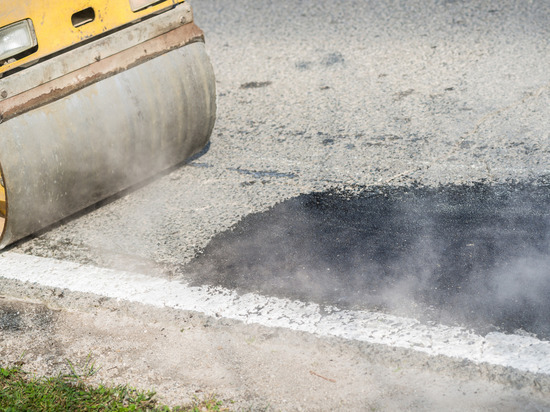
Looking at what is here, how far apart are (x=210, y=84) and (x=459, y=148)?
1.38m

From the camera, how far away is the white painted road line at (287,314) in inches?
90.1

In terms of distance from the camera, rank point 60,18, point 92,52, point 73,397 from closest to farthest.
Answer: point 73,397 < point 60,18 < point 92,52

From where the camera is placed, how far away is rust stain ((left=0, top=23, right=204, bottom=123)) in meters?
2.90

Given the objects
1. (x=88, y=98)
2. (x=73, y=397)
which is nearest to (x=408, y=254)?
(x=73, y=397)

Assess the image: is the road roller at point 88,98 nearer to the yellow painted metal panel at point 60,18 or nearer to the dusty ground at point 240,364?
the yellow painted metal panel at point 60,18

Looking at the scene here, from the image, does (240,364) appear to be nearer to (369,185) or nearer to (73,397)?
(73,397)

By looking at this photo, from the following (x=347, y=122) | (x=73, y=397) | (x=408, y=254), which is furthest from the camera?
(x=347, y=122)

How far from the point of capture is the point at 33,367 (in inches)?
96.2

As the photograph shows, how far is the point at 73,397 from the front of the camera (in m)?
2.27

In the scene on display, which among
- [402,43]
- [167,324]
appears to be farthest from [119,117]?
[402,43]

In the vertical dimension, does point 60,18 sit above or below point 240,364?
above

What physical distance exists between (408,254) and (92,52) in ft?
5.45

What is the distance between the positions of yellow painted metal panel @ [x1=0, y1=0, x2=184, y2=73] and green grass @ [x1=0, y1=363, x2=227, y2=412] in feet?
4.35

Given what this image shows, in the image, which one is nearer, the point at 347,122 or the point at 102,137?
the point at 102,137
